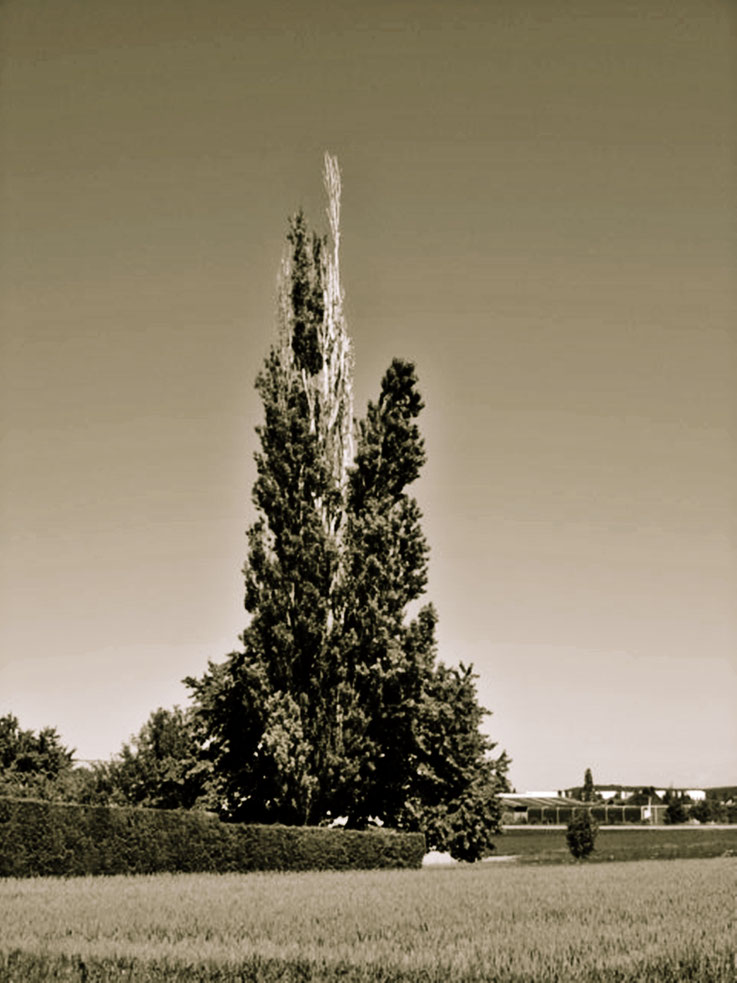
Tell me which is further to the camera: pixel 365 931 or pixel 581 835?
pixel 581 835

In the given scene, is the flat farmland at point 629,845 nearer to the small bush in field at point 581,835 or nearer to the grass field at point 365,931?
the small bush in field at point 581,835

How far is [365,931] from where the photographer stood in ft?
50.1

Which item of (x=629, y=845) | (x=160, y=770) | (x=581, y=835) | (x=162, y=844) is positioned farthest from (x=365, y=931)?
(x=629, y=845)

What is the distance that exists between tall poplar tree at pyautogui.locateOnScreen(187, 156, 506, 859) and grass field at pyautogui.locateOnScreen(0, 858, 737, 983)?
942cm

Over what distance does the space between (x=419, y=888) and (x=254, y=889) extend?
3.20m

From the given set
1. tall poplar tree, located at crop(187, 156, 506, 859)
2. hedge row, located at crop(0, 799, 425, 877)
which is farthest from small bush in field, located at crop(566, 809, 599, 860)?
hedge row, located at crop(0, 799, 425, 877)

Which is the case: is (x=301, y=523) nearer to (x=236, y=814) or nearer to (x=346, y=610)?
(x=346, y=610)

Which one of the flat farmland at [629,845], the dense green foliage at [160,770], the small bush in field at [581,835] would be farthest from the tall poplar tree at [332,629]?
the flat farmland at [629,845]

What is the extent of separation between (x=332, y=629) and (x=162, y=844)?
28.3 feet

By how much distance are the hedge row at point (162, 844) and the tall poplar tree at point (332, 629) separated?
208cm

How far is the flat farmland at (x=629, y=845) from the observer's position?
165 ft

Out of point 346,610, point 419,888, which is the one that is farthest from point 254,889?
point 346,610

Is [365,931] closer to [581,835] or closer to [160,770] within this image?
[160,770]

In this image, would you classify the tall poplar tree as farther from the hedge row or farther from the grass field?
the grass field
